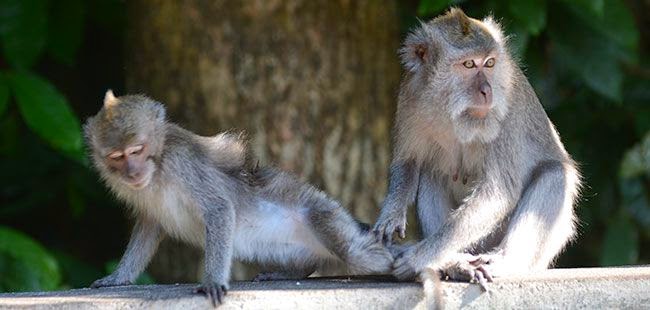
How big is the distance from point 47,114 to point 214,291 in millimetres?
2736

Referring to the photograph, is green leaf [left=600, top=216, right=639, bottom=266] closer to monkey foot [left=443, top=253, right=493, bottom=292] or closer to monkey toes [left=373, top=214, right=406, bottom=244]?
monkey toes [left=373, top=214, right=406, bottom=244]

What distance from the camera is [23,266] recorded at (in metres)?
7.97

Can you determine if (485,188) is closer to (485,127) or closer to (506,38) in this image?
(485,127)

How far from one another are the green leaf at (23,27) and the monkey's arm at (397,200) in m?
3.06

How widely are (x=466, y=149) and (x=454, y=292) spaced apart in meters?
0.98

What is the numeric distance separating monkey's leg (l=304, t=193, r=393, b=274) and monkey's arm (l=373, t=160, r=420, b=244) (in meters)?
0.12

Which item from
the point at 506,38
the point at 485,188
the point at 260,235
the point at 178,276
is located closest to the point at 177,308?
the point at 260,235

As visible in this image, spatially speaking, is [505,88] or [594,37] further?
[594,37]

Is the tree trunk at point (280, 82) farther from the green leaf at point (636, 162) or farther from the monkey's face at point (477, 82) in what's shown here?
the monkey's face at point (477, 82)

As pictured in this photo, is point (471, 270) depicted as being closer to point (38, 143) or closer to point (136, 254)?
point (136, 254)

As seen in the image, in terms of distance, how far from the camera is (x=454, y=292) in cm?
603

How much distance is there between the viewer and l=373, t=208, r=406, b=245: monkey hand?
21.7ft

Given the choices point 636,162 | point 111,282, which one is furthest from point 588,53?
point 111,282

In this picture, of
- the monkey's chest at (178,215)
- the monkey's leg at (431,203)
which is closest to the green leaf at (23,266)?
the monkey's chest at (178,215)
